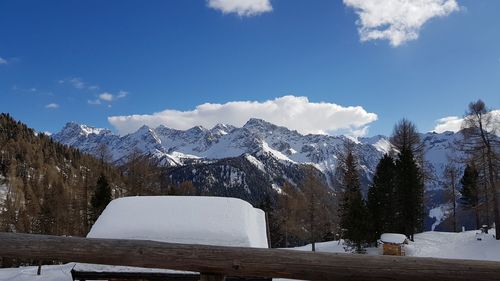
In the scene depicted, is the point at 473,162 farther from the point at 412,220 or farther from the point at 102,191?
the point at 102,191

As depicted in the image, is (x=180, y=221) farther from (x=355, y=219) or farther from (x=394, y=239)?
(x=355, y=219)

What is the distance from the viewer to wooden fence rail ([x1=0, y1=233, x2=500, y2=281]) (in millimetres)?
3178

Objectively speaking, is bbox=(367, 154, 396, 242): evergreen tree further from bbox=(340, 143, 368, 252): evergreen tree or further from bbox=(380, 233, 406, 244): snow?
bbox=(380, 233, 406, 244): snow

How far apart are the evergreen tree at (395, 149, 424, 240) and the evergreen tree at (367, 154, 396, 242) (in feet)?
2.36

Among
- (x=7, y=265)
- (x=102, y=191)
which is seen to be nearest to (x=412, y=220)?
(x=102, y=191)

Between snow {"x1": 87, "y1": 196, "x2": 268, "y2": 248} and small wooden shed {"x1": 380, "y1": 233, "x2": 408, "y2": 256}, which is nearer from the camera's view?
snow {"x1": 87, "y1": 196, "x2": 268, "y2": 248}


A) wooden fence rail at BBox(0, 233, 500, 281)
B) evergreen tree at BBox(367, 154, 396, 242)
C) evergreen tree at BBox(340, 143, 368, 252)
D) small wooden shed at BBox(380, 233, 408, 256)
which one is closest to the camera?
wooden fence rail at BBox(0, 233, 500, 281)

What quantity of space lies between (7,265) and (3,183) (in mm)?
68645

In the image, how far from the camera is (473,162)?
37312mm

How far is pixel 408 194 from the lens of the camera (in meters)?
47.8

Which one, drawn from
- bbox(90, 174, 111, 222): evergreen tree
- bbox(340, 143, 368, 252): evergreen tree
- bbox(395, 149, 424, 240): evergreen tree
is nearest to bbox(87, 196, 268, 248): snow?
bbox(340, 143, 368, 252): evergreen tree

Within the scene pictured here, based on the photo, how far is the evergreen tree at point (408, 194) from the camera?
4706 cm

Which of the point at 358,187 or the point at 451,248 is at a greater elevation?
the point at 358,187

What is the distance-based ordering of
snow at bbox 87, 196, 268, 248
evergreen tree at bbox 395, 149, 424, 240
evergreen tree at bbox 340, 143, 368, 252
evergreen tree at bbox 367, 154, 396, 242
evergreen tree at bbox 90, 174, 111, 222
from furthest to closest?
evergreen tree at bbox 90, 174, 111, 222 → evergreen tree at bbox 395, 149, 424, 240 → evergreen tree at bbox 367, 154, 396, 242 → evergreen tree at bbox 340, 143, 368, 252 → snow at bbox 87, 196, 268, 248
